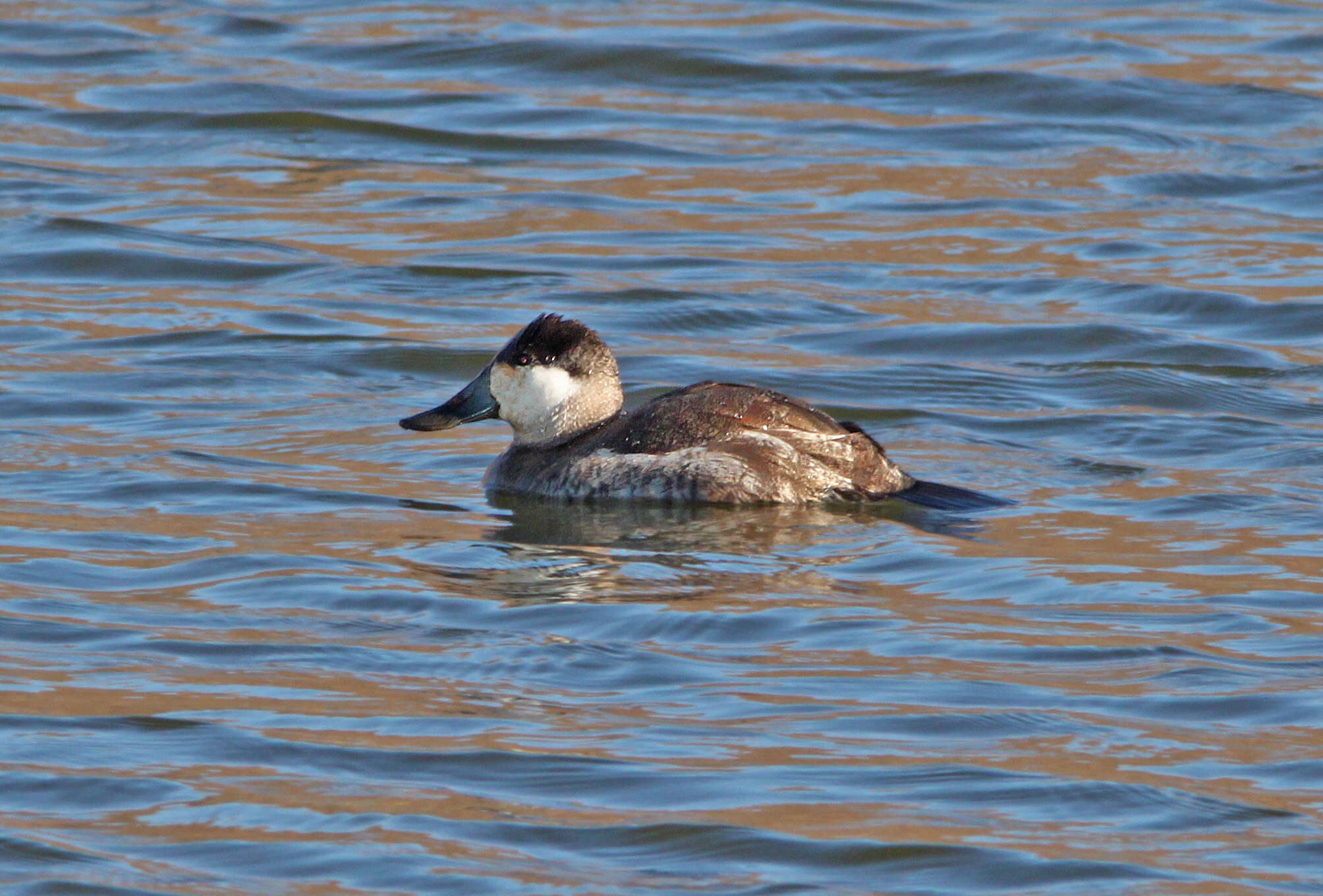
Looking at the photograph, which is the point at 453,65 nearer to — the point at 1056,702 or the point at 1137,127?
the point at 1137,127

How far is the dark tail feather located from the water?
0.13m

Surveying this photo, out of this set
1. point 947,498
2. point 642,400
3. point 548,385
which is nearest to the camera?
point 947,498

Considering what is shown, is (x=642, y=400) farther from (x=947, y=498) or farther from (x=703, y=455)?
(x=947, y=498)

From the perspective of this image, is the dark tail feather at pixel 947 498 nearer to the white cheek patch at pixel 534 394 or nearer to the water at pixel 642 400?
the water at pixel 642 400

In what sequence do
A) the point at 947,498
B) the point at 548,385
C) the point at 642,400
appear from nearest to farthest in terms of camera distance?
1. the point at 947,498
2. the point at 548,385
3. the point at 642,400

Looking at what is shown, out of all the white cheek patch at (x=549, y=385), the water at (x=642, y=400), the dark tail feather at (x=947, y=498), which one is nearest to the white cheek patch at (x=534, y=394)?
the white cheek patch at (x=549, y=385)

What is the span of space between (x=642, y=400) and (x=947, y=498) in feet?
7.51

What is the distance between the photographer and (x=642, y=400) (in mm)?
10117

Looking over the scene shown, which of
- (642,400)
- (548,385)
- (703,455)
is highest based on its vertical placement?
(548,385)

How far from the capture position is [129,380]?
10195mm

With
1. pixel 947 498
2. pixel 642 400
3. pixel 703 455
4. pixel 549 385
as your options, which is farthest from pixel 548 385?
pixel 947 498

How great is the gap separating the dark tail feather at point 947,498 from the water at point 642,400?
0.13m

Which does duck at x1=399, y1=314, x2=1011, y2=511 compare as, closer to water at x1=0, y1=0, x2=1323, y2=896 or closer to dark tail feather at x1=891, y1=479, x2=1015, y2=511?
dark tail feather at x1=891, y1=479, x2=1015, y2=511

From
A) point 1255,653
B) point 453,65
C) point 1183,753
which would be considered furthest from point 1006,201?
point 1183,753
